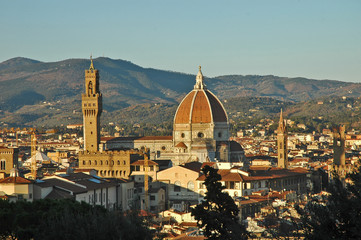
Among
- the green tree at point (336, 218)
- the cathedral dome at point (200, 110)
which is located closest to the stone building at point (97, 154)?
the cathedral dome at point (200, 110)

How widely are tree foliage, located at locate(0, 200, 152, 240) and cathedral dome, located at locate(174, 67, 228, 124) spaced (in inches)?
2046

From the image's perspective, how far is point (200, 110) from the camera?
93688 millimetres

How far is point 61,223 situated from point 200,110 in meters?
59.1

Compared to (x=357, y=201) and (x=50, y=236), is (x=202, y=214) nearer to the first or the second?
(x=50, y=236)

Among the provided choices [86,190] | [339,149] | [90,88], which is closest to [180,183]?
[86,190]

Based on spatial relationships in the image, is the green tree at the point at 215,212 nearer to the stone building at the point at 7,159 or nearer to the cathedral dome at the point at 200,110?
the stone building at the point at 7,159

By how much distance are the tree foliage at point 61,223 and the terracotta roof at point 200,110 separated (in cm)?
5197

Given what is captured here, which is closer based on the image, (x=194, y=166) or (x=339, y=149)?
(x=194, y=166)

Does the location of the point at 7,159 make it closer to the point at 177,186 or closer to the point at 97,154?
the point at 97,154

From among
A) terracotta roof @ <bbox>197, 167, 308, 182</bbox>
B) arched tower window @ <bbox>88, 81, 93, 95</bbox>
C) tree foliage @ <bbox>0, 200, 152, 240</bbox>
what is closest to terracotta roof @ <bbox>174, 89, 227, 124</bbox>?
arched tower window @ <bbox>88, 81, 93, 95</bbox>

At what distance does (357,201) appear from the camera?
27.0 m

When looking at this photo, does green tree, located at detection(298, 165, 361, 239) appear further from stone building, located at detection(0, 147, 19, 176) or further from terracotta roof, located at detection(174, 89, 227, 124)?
terracotta roof, located at detection(174, 89, 227, 124)

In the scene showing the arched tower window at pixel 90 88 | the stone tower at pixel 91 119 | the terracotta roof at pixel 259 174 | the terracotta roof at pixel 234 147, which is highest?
the arched tower window at pixel 90 88

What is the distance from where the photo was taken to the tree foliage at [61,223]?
34.5 m
